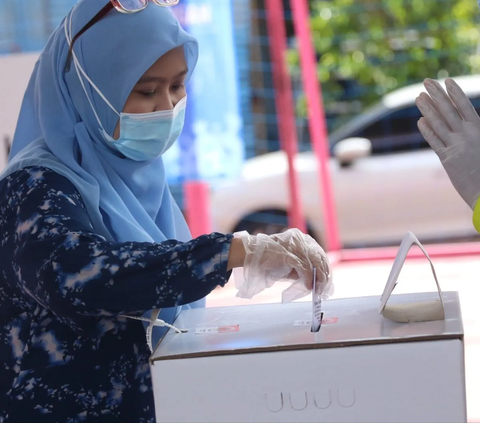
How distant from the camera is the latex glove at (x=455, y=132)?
1565 millimetres

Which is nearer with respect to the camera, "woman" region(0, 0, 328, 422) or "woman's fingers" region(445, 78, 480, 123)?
"woman" region(0, 0, 328, 422)

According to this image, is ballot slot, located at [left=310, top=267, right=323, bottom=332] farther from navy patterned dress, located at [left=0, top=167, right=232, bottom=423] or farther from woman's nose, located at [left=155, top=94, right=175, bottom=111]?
woman's nose, located at [left=155, top=94, right=175, bottom=111]

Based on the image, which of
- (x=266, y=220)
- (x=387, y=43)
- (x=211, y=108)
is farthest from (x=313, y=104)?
(x=387, y=43)

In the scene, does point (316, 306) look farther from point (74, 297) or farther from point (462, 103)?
point (462, 103)

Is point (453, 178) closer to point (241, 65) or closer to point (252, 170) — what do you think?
point (241, 65)

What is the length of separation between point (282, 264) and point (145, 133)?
518 mm

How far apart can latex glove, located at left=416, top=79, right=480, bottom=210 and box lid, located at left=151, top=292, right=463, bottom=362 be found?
0.24 metres

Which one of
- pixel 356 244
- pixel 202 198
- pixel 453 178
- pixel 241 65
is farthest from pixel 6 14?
pixel 356 244

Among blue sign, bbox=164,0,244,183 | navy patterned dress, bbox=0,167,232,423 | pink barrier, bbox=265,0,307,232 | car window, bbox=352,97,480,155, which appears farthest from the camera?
car window, bbox=352,97,480,155

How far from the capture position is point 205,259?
1318mm

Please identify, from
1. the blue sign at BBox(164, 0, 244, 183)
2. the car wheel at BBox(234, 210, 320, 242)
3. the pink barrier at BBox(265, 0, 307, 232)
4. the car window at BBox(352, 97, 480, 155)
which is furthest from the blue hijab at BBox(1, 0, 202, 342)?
the car window at BBox(352, 97, 480, 155)

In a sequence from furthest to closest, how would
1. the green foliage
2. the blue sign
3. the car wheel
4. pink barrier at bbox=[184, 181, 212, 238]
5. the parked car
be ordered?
the green foliage, the car wheel, the parked car, pink barrier at bbox=[184, 181, 212, 238], the blue sign

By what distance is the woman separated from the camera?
1.32 m

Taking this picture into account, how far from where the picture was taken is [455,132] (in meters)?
1.60
